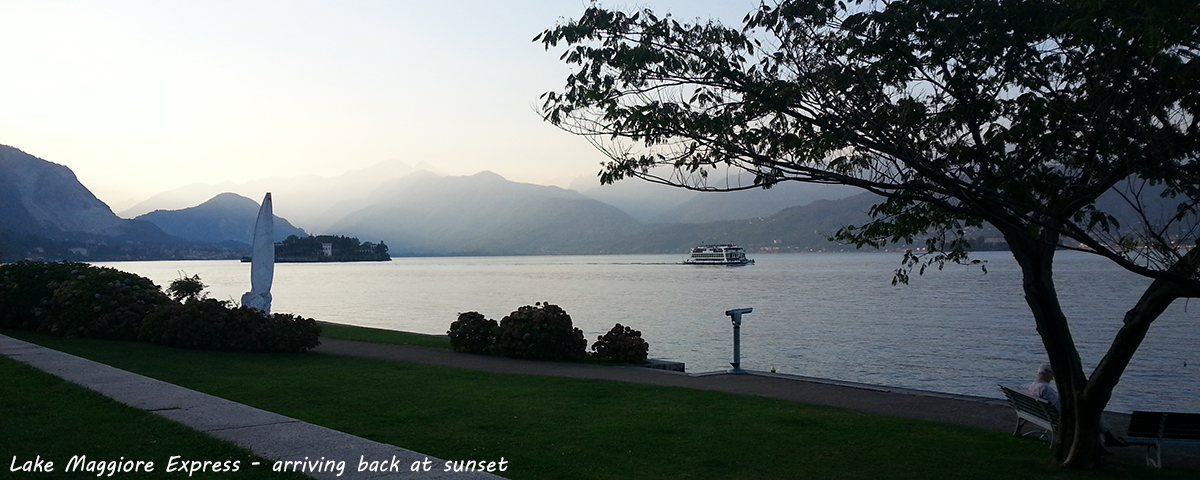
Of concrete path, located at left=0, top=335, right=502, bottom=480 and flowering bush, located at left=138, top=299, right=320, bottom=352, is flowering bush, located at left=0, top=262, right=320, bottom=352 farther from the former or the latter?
concrete path, located at left=0, top=335, right=502, bottom=480

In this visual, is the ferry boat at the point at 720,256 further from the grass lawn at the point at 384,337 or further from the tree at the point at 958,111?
the tree at the point at 958,111

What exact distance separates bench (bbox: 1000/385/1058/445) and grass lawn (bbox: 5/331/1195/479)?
0.28 meters

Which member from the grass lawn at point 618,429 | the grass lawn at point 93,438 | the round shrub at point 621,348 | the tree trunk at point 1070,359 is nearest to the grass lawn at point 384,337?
the round shrub at point 621,348

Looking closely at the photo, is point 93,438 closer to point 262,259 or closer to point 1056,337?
point 1056,337

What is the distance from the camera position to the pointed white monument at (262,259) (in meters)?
19.5

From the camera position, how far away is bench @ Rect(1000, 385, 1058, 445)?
29.3 feet

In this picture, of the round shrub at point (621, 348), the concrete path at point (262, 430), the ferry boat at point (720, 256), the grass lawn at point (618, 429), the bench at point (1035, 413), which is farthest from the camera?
the ferry boat at point (720, 256)

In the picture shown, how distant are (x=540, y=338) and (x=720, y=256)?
147470 mm

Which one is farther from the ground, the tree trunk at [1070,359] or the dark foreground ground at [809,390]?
the tree trunk at [1070,359]

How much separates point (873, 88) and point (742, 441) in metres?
3.75

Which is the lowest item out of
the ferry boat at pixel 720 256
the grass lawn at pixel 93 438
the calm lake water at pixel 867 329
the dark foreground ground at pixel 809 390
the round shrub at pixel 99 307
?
the calm lake water at pixel 867 329

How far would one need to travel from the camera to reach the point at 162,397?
8.77 meters

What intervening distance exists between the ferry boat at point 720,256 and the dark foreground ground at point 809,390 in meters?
145

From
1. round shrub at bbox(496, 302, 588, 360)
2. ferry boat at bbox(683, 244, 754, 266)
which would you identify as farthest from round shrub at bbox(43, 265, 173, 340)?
ferry boat at bbox(683, 244, 754, 266)
